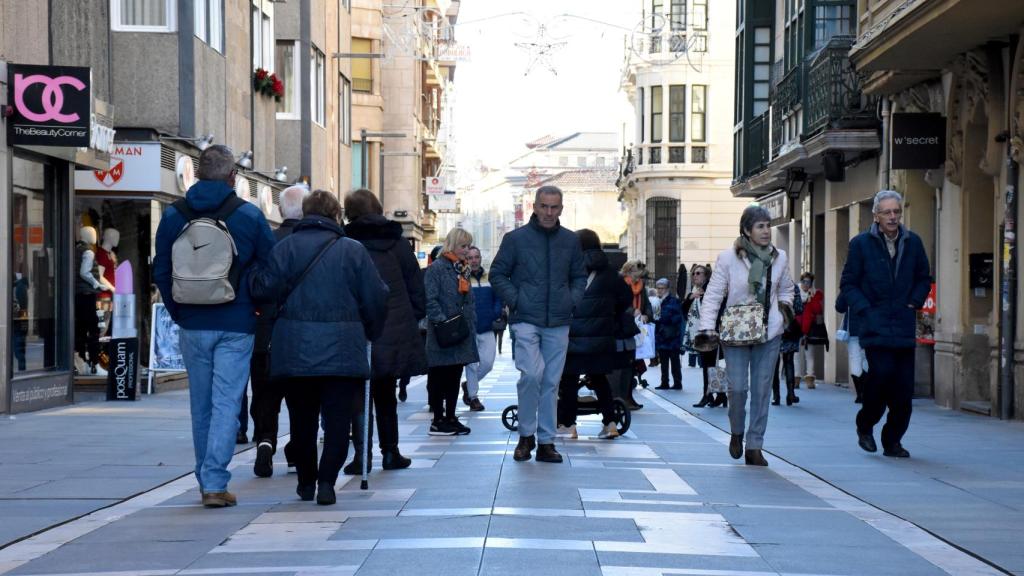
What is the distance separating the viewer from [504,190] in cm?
16062

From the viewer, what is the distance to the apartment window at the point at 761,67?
3650 cm

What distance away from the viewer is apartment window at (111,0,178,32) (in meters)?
24.0

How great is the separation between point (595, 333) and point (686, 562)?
6688 mm

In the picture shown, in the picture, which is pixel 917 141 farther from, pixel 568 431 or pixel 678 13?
pixel 678 13

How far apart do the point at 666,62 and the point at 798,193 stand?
91.7ft

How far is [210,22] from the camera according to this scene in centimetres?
2583

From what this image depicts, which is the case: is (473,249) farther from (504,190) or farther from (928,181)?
(504,190)

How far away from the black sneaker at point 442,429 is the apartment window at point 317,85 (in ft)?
77.7

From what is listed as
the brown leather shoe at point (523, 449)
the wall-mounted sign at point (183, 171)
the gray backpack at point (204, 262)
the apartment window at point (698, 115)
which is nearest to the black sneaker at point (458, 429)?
the brown leather shoe at point (523, 449)

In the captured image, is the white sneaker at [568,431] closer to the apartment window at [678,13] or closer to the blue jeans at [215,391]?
the blue jeans at [215,391]

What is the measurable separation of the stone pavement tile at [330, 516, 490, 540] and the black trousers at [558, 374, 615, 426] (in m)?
5.57

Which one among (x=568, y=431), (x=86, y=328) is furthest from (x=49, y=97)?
(x=568, y=431)

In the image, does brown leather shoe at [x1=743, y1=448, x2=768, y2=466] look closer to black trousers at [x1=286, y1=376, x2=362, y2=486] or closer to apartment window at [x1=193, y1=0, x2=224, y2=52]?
black trousers at [x1=286, y1=376, x2=362, y2=486]

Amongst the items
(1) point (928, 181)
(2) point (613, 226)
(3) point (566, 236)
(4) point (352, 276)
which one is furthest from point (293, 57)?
(2) point (613, 226)
